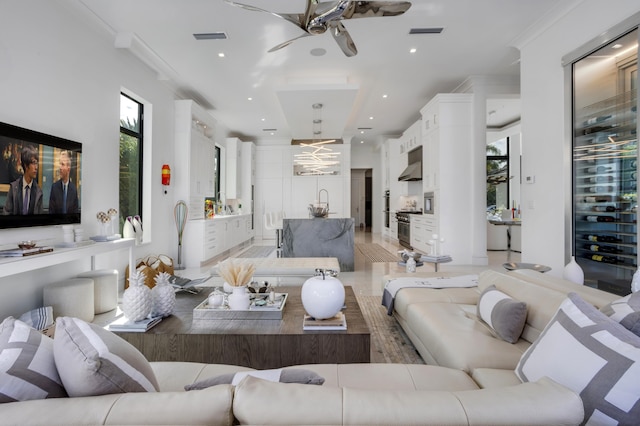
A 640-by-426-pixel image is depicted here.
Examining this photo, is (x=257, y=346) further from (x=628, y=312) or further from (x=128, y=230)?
(x=128, y=230)

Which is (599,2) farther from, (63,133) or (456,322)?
(63,133)

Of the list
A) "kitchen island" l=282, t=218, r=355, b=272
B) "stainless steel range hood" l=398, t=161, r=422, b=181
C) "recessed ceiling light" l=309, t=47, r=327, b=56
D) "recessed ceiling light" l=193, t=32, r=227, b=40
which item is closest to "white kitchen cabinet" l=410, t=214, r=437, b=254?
"stainless steel range hood" l=398, t=161, r=422, b=181

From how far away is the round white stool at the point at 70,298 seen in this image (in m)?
2.96

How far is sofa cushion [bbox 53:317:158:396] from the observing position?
0.74 m

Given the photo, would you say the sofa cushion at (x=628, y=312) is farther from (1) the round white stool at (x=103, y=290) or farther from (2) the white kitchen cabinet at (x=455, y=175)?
(2) the white kitchen cabinet at (x=455, y=175)

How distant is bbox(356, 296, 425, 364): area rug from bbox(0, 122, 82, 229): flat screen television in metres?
3.22

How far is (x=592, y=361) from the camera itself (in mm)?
912

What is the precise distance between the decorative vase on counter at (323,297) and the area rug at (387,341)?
0.72 meters

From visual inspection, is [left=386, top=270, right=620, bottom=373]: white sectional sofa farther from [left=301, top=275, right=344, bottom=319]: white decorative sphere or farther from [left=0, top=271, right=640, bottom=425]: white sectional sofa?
[left=301, top=275, right=344, bottom=319]: white decorative sphere

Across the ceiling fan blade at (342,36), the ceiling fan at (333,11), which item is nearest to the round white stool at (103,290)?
the ceiling fan at (333,11)

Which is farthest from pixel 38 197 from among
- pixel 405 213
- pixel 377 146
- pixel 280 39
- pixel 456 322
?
pixel 377 146

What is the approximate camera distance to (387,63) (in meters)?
4.93

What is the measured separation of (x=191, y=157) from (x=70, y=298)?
344 cm

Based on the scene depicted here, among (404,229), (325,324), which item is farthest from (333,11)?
(404,229)
